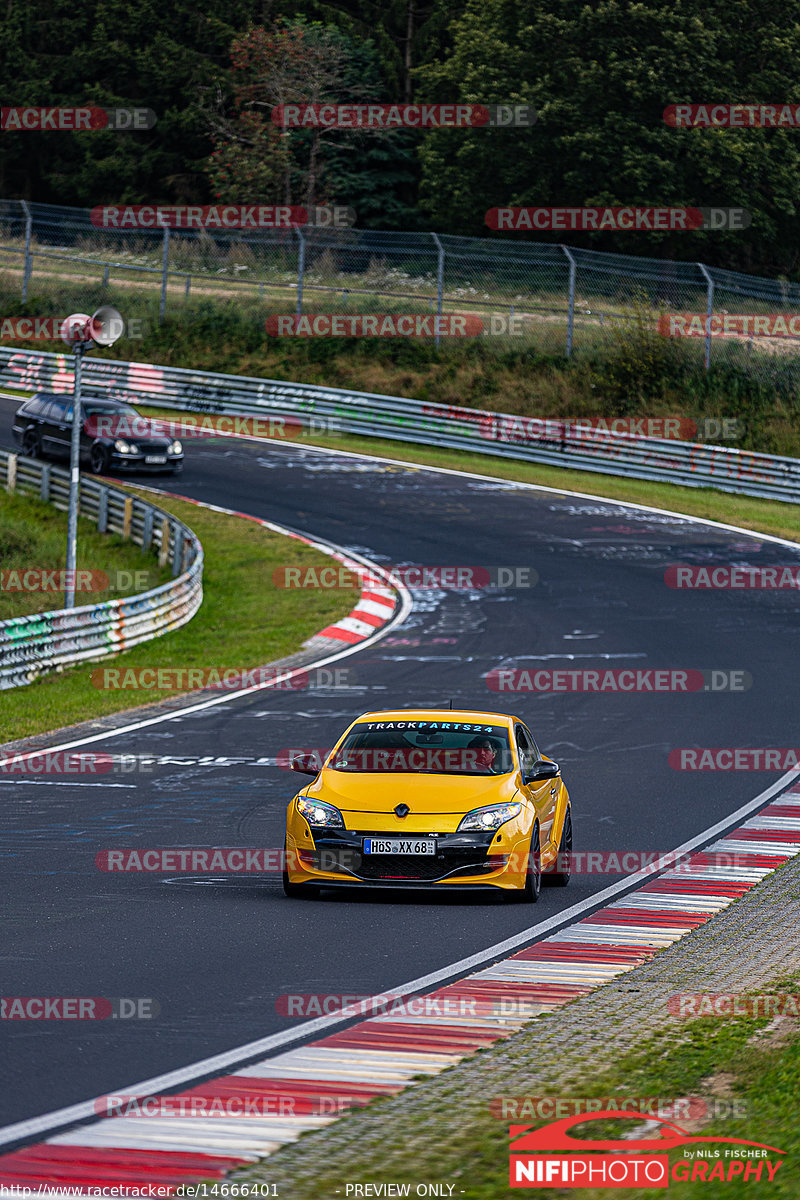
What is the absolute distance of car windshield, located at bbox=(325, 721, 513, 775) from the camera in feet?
38.6

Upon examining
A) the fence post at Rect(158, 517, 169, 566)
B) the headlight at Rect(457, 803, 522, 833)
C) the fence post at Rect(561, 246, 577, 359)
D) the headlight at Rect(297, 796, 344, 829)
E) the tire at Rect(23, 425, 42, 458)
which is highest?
the fence post at Rect(561, 246, 577, 359)

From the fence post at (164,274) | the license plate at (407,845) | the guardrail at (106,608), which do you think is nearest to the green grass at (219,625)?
the guardrail at (106,608)

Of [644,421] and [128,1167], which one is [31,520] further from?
[128,1167]

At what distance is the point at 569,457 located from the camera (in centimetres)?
4134

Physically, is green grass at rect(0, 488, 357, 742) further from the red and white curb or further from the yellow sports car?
the red and white curb

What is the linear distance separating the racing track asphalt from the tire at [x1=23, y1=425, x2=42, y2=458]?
3749 mm

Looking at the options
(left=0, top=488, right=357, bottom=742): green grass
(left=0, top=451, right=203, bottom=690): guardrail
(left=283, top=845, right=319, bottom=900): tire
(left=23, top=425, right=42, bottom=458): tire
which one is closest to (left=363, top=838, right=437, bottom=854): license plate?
(left=283, top=845, right=319, bottom=900): tire

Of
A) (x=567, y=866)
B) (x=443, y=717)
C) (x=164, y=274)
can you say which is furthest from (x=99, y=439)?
(x=567, y=866)

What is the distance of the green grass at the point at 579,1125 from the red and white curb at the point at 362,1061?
0.66 feet

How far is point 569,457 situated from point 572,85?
21530 millimetres

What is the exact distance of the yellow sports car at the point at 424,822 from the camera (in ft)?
36.0

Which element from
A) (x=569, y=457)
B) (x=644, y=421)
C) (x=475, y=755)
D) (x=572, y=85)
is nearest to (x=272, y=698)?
(x=475, y=755)

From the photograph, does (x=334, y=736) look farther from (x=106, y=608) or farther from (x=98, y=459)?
(x=98, y=459)

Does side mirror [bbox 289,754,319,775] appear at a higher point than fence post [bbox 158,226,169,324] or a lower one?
lower
